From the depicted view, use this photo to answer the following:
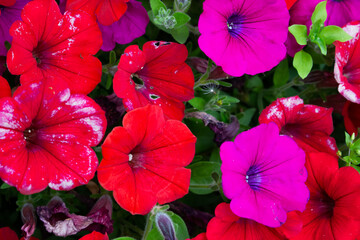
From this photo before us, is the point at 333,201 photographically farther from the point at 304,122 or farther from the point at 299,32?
the point at 299,32

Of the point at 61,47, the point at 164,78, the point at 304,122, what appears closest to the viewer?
the point at 61,47

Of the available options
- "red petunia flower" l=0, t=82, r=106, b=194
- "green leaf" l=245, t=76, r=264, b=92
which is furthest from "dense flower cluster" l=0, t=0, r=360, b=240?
"green leaf" l=245, t=76, r=264, b=92

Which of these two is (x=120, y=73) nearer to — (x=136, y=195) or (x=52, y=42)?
(x=52, y=42)

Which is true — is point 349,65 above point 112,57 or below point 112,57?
below

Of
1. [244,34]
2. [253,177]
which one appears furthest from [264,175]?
[244,34]

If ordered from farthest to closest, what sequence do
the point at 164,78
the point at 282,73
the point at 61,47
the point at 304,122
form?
the point at 282,73
the point at 304,122
the point at 164,78
the point at 61,47

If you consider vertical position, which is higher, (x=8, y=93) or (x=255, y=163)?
(x=8, y=93)

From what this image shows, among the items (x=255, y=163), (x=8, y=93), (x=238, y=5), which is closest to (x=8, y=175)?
(x=8, y=93)
